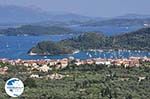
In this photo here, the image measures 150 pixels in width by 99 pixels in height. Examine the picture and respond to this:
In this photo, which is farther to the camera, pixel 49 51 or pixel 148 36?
pixel 148 36

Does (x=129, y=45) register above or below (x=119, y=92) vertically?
below

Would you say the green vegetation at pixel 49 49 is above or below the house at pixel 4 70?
below

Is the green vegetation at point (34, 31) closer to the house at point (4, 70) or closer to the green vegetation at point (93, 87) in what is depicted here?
the house at point (4, 70)

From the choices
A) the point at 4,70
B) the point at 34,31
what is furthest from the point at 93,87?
the point at 34,31

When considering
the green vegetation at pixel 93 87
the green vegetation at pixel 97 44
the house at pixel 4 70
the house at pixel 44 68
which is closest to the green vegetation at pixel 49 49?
the green vegetation at pixel 97 44

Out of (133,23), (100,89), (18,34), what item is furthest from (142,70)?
(133,23)

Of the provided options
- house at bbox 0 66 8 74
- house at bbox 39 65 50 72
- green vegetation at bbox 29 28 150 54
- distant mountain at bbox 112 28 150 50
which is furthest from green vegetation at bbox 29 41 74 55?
house at bbox 0 66 8 74

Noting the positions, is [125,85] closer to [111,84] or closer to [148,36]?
[111,84]

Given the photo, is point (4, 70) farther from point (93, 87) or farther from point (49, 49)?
point (49, 49)
